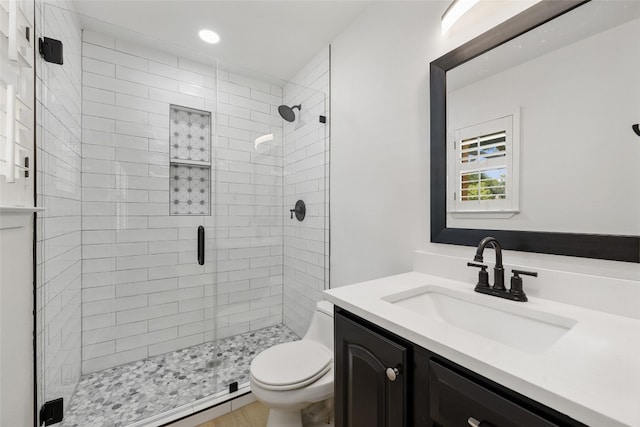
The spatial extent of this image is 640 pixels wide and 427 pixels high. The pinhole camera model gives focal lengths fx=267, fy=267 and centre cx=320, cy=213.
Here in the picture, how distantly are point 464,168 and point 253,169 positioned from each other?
1.56 metres

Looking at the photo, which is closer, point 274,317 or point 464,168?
point 464,168

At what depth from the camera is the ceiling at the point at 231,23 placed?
5.49 ft

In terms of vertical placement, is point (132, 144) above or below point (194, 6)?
below

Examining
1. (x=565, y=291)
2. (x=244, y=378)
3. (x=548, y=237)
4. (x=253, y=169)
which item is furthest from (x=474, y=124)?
(x=244, y=378)

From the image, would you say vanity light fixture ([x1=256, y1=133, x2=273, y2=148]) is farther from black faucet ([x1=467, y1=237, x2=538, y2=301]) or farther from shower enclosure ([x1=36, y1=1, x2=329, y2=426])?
black faucet ([x1=467, y1=237, x2=538, y2=301])

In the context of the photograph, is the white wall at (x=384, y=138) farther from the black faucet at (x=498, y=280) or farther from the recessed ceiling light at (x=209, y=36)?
the recessed ceiling light at (x=209, y=36)

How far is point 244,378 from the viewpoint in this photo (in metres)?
1.82

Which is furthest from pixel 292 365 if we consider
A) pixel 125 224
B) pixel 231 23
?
pixel 231 23

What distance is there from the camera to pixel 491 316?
899mm

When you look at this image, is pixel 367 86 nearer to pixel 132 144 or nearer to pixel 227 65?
pixel 227 65

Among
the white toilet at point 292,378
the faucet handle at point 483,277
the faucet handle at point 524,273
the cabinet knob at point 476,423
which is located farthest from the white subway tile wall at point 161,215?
the cabinet knob at point 476,423

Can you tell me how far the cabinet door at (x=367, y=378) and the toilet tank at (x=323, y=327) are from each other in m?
0.61

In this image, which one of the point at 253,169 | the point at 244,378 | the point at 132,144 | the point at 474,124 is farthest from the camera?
the point at 253,169

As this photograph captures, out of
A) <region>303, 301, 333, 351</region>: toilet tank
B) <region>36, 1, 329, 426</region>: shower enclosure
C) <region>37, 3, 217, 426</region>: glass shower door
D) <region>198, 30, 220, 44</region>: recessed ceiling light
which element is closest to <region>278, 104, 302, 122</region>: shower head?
<region>36, 1, 329, 426</region>: shower enclosure
